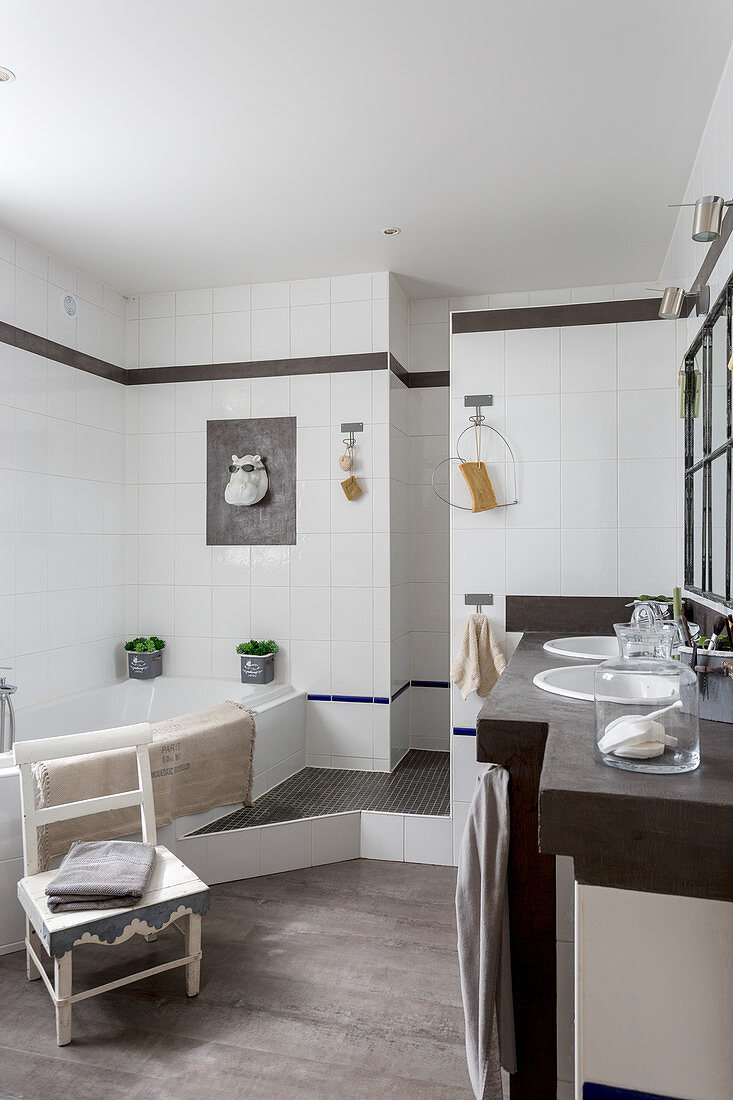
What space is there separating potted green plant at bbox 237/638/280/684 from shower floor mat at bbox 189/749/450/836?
1.65ft

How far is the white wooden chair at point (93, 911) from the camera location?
6.30 feet

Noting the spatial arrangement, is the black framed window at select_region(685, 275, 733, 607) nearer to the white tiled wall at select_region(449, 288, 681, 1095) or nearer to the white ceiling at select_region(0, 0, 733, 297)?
the white tiled wall at select_region(449, 288, 681, 1095)

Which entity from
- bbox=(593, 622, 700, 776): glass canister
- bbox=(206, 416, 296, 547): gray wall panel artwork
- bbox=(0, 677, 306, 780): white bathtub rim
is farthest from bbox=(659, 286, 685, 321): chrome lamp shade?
bbox=(0, 677, 306, 780): white bathtub rim

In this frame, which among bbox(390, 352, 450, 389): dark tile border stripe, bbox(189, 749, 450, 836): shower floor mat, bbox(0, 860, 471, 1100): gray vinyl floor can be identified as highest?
bbox(390, 352, 450, 389): dark tile border stripe

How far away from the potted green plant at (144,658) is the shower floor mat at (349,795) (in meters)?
0.96

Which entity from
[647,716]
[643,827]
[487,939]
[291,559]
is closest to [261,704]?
[291,559]

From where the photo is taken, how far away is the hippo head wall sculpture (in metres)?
3.94

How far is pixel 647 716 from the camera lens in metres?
1.18

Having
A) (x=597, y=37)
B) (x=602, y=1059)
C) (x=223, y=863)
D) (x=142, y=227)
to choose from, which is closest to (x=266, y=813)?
(x=223, y=863)

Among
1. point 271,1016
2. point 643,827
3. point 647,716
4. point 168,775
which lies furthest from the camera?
point 168,775

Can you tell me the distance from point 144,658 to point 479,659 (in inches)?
74.1

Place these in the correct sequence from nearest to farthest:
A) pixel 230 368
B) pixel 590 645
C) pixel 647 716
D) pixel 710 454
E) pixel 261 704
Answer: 1. pixel 647 716
2. pixel 710 454
3. pixel 590 645
4. pixel 261 704
5. pixel 230 368

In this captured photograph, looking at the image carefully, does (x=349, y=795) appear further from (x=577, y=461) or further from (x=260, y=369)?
(x=260, y=369)

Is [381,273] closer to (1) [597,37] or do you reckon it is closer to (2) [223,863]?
(1) [597,37]
